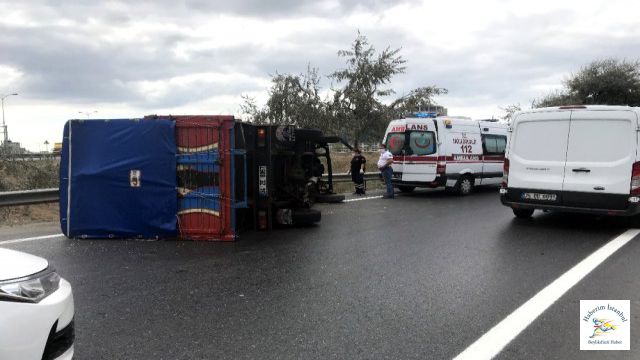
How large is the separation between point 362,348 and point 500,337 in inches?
44.3

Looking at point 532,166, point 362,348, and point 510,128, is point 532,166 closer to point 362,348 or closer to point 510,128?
point 510,128

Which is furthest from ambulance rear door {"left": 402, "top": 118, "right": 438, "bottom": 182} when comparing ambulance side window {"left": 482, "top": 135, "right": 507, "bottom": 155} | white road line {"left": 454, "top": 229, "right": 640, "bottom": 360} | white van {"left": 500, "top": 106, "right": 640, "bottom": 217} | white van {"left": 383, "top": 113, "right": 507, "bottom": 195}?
white road line {"left": 454, "top": 229, "right": 640, "bottom": 360}

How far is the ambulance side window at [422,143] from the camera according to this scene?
15242 mm

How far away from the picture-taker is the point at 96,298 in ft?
17.1

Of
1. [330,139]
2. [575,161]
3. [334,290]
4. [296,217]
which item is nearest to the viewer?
[334,290]

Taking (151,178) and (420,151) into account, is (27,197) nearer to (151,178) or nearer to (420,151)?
(151,178)

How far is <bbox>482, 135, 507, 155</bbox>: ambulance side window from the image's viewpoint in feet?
54.9

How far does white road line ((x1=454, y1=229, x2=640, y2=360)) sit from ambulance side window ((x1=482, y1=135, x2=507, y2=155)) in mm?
9587

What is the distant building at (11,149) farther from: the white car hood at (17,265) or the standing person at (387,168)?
the white car hood at (17,265)

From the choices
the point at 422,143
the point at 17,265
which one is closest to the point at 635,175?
the point at 422,143

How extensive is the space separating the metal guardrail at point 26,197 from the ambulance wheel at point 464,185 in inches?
426

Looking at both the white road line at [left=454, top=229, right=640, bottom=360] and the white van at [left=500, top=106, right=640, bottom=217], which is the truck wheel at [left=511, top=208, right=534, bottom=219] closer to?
the white van at [left=500, top=106, right=640, bottom=217]

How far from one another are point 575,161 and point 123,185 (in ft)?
25.1

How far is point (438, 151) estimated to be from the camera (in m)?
15.1
